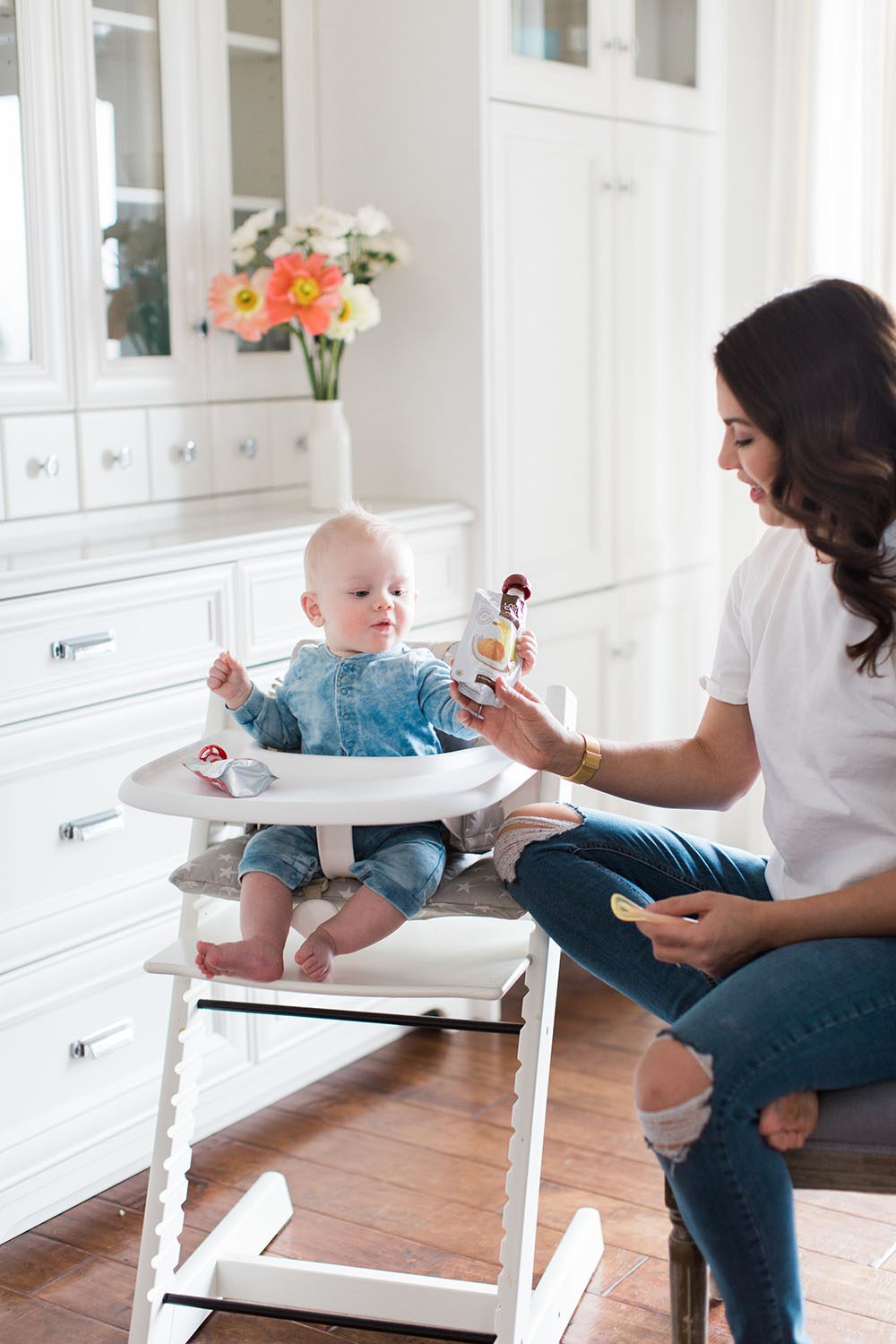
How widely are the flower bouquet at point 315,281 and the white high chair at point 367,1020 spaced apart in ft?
2.92

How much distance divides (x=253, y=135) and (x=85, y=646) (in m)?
1.14

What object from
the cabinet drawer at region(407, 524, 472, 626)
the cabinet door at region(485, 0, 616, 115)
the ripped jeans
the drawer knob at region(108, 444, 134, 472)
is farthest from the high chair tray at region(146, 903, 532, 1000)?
the cabinet door at region(485, 0, 616, 115)

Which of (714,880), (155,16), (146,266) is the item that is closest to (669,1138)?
(714,880)

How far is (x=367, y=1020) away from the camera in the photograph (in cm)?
172

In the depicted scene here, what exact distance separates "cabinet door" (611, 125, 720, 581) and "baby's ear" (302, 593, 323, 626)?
1291 millimetres

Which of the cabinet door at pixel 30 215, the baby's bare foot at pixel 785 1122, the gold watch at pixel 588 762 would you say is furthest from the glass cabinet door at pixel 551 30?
the baby's bare foot at pixel 785 1122

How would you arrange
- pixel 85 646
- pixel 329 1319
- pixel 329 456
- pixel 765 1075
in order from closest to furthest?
pixel 765 1075 < pixel 329 1319 < pixel 85 646 < pixel 329 456

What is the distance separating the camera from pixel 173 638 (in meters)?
2.20

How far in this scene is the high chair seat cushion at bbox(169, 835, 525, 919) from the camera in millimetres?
1720

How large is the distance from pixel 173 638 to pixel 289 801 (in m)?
0.75

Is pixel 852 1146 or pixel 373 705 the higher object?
pixel 373 705

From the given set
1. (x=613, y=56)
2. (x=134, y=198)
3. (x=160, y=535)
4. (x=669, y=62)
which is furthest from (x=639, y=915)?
(x=669, y=62)

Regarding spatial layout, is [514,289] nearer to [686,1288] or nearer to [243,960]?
[243,960]

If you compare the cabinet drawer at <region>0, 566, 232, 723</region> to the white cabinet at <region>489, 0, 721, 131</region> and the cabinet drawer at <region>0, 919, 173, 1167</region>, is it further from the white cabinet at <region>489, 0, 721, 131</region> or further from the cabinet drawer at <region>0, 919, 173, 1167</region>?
the white cabinet at <region>489, 0, 721, 131</region>
